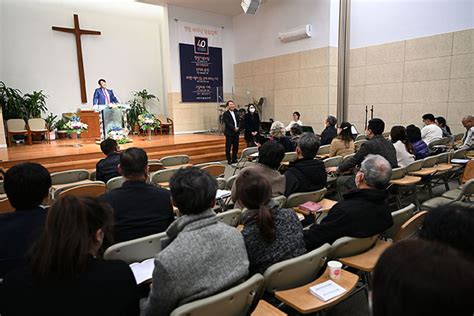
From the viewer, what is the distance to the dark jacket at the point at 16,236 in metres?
1.69

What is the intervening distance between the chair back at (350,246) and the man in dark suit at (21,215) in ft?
5.32

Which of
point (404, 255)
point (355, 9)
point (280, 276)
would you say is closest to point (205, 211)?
point (280, 276)

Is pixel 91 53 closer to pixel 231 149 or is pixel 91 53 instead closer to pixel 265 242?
pixel 231 149

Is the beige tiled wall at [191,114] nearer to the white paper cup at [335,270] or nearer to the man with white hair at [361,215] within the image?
the man with white hair at [361,215]

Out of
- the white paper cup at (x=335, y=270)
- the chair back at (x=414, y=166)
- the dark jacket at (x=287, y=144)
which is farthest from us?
the dark jacket at (x=287, y=144)

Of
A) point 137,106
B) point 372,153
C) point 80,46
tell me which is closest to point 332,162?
point 372,153

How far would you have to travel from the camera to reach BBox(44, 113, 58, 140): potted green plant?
958 cm

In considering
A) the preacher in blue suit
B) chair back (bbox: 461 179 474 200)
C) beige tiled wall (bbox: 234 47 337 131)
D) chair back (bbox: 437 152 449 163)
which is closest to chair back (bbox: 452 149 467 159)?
chair back (bbox: 437 152 449 163)

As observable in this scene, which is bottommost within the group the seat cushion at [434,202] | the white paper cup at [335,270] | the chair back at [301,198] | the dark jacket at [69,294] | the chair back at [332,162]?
the seat cushion at [434,202]

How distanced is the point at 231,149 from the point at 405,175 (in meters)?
5.25

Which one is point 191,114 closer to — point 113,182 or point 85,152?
point 85,152

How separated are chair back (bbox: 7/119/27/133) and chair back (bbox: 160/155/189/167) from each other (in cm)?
592

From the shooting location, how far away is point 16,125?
343 inches

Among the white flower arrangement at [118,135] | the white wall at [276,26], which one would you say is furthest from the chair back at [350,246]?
the white wall at [276,26]
